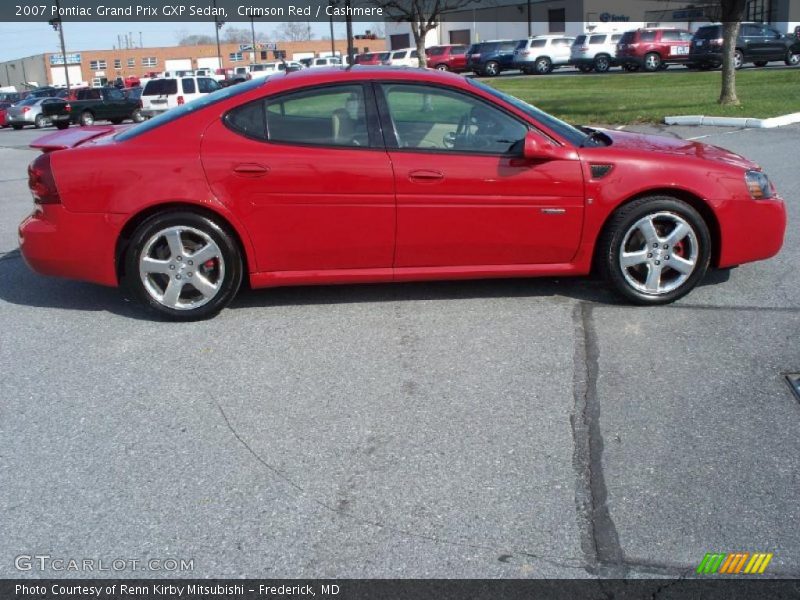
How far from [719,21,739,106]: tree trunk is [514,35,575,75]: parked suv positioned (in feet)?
84.5

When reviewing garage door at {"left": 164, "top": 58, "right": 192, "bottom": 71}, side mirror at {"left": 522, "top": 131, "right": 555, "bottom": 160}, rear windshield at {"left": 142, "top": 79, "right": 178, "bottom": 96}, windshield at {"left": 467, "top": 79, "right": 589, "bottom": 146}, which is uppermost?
garage door at {"left": 164, "top": 58, "right": 192, "bottom": 71}

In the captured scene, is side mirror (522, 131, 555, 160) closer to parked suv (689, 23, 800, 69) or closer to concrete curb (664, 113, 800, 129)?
concrete curb (664, 113, 800, 129)

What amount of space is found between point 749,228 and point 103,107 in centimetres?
3118

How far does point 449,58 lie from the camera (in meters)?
44.2

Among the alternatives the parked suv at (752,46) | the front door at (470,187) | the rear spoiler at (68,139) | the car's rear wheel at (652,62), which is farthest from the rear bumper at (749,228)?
the car's rear wheel at (652,62)

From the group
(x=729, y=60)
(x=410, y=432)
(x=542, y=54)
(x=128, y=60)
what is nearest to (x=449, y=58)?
(x=542, y=54)

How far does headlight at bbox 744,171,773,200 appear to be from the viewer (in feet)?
17.9

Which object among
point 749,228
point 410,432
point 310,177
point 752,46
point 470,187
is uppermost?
Result: point 752,46

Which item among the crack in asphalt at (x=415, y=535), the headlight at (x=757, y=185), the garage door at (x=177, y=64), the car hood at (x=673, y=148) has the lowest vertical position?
the crack in asphalt at (x=415, y=535)

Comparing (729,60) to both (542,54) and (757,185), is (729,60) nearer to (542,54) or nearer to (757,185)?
(757,185)

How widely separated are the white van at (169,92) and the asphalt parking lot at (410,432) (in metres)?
23.7

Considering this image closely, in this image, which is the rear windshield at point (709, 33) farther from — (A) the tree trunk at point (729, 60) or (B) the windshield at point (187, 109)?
(B) the windshield at point (187, 109)

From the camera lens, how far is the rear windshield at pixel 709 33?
103ft

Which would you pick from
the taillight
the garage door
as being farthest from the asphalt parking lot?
the garage door
